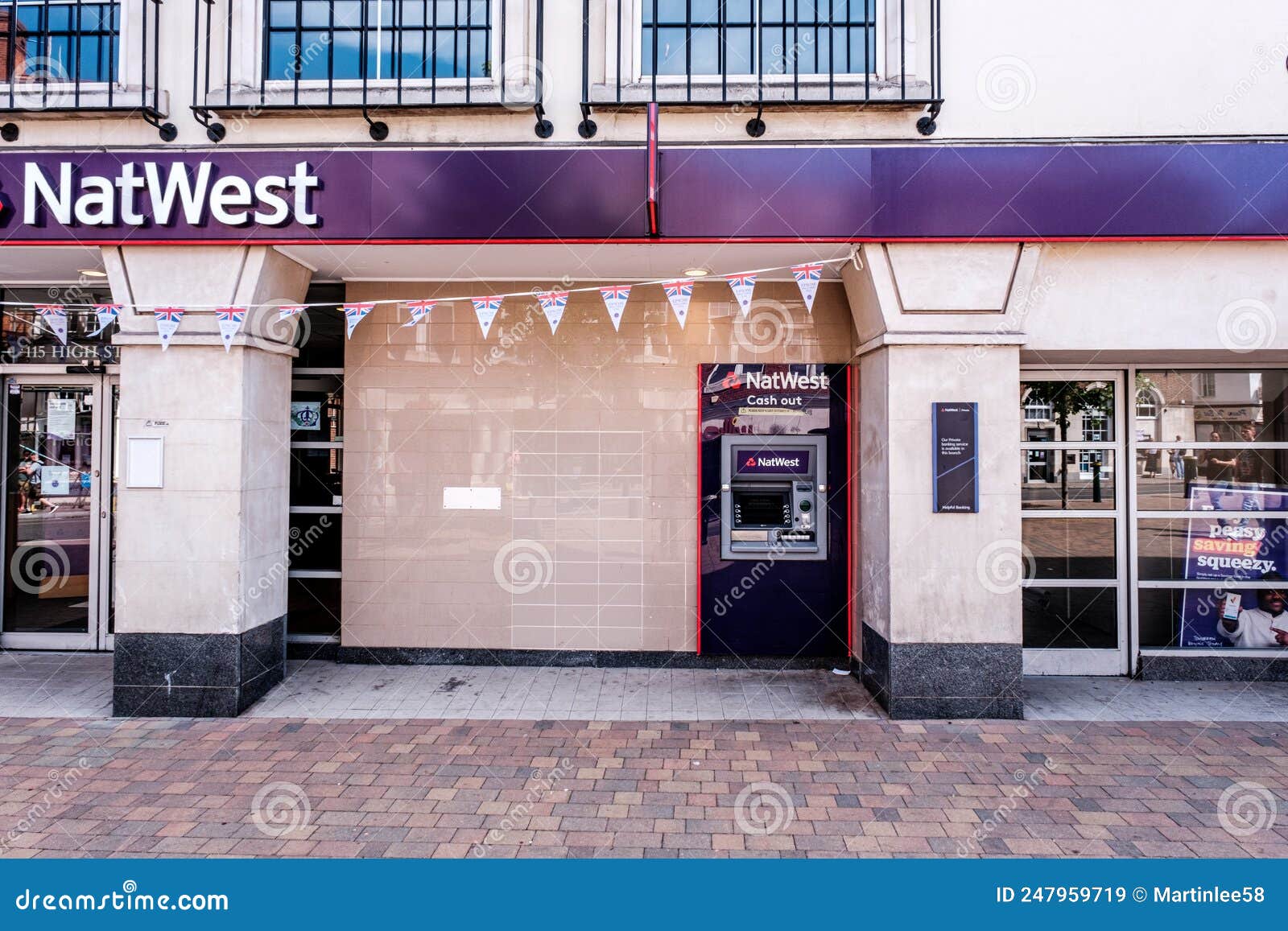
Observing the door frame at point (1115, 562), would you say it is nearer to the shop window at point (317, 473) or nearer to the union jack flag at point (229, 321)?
the shop window at point (317, 473)

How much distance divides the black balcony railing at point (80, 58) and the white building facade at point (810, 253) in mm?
35

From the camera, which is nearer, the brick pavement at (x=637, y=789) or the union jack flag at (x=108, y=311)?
the brick pavement at (x=637, y=789)

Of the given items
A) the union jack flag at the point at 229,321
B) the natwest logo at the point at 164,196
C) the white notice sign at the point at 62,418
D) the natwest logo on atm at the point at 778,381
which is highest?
the natwest logo at the point at 164,196

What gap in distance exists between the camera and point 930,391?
5273 millimetres

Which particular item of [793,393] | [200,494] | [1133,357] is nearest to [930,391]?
[793,393]

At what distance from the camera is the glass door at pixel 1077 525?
6.22 meters

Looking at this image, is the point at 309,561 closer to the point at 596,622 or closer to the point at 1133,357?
the point at 596,622

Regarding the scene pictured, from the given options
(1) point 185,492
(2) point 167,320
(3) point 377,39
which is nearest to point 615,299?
(3) point 377,39

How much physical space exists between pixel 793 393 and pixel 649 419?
4.10 ft

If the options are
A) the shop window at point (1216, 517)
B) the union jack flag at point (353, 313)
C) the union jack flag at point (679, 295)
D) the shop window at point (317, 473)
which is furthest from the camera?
the shop window at point (317, 473)

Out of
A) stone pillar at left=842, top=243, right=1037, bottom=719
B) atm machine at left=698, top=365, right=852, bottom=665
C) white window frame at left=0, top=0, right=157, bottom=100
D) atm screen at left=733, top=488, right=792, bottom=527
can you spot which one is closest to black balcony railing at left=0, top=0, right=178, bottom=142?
white window frame at left=0, top=0, right=157, bottom=100

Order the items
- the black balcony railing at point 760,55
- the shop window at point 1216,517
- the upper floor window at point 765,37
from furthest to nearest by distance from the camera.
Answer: the shop window at point 1216,517 < the upper floor window at point 765,37 < the black balcony railing at point 760,55

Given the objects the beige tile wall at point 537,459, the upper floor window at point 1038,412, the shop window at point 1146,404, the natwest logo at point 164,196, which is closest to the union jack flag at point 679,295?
the beige tile wall at point 537,459

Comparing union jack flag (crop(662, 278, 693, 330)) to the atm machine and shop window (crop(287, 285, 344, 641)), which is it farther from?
shop window (crop(287, 285, 344, 641))
